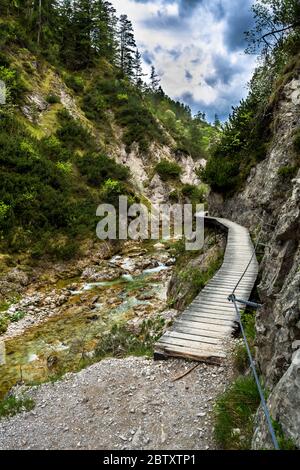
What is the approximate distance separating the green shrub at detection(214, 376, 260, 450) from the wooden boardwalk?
125cm

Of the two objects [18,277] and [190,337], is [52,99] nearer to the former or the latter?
[18,277]

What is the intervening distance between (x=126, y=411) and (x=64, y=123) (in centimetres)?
3366

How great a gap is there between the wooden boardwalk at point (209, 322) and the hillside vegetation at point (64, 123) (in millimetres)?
13052

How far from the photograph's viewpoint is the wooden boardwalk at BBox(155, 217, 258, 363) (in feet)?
20.0

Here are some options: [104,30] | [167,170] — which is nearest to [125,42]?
[104,30]

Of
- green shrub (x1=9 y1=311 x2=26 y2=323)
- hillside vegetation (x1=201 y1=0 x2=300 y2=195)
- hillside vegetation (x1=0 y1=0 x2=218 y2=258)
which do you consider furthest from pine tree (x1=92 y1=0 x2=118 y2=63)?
green shrub (x1=9 y1=311 x2=26 y2=323)

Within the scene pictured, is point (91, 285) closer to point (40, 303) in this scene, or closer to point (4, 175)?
point (40, 303)

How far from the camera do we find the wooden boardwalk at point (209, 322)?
240 inches

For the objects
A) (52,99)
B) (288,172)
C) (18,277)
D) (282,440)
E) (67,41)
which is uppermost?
A: (67,41)

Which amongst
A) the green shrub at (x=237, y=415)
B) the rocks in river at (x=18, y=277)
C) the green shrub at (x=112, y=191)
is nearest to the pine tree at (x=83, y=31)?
the green shrub at (x=112, y=191)

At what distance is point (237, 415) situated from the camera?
4.18 meters

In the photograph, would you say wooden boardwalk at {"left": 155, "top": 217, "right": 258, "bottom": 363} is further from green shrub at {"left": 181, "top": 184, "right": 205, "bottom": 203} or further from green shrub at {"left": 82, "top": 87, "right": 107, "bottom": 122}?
green shrub at {"left": 82, "top": 87, "right": 107, "bottom": 122}

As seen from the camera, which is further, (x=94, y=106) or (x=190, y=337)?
(x=94, y=106)
